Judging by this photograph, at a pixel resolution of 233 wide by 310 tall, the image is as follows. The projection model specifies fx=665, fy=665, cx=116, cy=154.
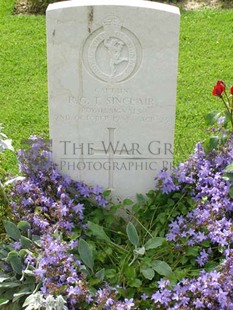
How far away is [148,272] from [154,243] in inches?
7.6

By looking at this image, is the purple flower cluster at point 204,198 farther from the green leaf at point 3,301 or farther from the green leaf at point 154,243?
the green leaf at point 3,301

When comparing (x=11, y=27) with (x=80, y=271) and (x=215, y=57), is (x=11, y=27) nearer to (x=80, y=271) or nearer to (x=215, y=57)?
(x=215, y=57)

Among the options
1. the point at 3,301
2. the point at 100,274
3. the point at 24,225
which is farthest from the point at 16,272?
the point at 100,274

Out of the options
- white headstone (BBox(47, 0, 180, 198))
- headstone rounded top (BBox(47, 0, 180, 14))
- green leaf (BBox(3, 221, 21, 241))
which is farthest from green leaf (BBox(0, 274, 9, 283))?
headstone rounded top (BBox(47, 0, 180, 14))

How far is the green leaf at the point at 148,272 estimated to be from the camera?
341cm

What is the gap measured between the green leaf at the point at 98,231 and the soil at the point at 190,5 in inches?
173

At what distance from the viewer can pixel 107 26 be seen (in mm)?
3582

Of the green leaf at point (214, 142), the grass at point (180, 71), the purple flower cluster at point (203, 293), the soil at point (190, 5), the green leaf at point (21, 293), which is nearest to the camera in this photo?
the purple flower cluster at point (203, 293)

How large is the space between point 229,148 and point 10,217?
1.33 m

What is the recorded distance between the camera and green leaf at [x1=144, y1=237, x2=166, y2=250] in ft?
11.7

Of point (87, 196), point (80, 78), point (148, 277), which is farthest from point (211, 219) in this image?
point (80, 78)

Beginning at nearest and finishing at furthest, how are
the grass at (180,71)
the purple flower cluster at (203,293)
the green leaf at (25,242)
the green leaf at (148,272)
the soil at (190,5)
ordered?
the purple flower cluster at (203,293), the green leaf at (148,272), the green leaf at (25,242), the grass at (180,71), the soil at (190,5)

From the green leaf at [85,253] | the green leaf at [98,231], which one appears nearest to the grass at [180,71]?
the green leaf at [98,231]

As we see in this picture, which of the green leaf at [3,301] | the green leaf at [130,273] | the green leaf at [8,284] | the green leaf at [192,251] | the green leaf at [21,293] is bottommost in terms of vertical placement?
the green leaf at [3,301]
